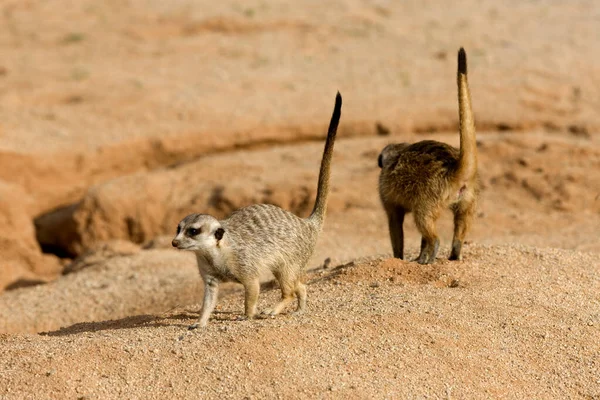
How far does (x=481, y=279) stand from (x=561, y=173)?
528 centimetres

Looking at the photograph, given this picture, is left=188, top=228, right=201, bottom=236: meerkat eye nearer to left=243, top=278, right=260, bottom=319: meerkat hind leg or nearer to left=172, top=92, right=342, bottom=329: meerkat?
left=172, top=92, right=342, bottom=329: meerkat

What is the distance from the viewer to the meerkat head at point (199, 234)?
220 inches

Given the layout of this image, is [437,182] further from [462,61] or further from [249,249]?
[249,249]

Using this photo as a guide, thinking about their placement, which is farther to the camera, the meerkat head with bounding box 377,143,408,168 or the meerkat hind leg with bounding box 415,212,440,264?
the meerkat head with bounding box 377,143,408,168

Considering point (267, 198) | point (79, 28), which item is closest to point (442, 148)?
point (267, 198)

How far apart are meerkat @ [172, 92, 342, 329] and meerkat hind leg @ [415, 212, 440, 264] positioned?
3.69ft

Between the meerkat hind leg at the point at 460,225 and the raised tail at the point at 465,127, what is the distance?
0.88 feet

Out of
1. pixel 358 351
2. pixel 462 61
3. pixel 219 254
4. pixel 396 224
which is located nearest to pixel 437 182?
pixel 396 224

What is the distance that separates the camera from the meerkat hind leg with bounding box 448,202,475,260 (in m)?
6.82

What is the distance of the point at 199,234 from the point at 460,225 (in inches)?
89.3

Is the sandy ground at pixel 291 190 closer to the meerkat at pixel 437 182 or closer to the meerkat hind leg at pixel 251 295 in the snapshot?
the meerkat hind leg at pixel 251 295

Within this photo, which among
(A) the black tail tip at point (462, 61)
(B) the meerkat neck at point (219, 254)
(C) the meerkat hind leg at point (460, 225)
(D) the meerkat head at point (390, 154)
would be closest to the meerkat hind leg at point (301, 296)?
(B) the meerkat neck at point (219, 254)

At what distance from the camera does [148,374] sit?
193 inches

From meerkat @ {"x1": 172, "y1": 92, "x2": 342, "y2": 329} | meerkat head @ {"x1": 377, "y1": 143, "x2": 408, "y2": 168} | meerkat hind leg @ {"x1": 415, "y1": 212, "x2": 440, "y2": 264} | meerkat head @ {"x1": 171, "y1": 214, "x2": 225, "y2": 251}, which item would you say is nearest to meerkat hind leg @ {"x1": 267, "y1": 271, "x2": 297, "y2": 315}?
meerkat @ {"x1": 172, "y1": 92, "x2": 342, "y2": 329}
